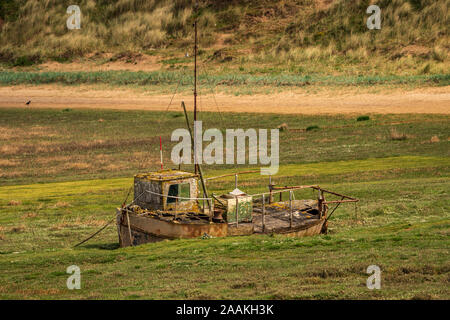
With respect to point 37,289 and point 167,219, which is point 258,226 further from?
point 37,289

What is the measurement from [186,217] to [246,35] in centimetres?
7988

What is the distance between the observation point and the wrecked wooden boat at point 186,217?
29125mm

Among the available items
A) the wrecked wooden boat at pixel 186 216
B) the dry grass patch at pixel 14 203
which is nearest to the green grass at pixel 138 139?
the dry grass patch at pixel 14 203

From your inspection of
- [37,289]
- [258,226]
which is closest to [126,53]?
[258,226]

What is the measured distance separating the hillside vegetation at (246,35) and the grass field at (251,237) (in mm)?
24552

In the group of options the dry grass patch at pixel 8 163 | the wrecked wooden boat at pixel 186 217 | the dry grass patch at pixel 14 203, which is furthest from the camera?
the dry grass patch at pixel 8 163

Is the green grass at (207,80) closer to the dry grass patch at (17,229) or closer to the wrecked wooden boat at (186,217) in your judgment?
the wrecked wooden boat at (186,217)

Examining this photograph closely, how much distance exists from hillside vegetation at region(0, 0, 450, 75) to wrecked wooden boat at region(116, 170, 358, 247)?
2285 inches

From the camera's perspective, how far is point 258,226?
30312 mm

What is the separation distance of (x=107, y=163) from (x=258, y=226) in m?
25.7

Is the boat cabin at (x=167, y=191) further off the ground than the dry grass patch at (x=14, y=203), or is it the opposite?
the boat cabin at (x=167, y=191)

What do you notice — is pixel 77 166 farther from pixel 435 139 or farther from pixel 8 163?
pixel 435 139

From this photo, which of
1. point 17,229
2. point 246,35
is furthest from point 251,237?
point 246,35
